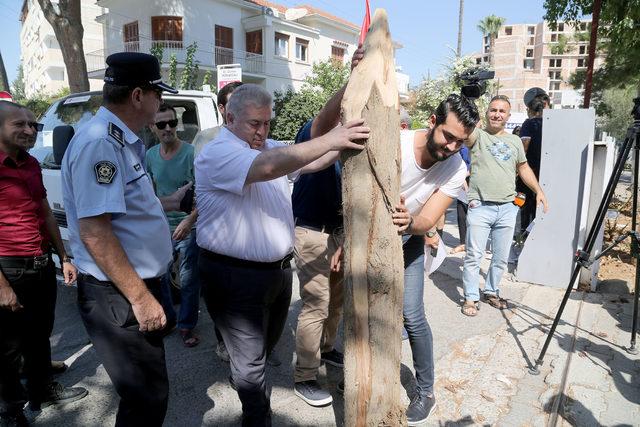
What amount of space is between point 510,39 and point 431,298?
289ft

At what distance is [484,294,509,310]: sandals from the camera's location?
14.6 ft

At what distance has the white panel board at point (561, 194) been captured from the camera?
480cm

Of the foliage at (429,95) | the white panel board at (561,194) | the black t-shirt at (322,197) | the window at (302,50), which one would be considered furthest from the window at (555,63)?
the black t-shirt at (322,197)

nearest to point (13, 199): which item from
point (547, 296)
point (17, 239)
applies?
point (17, 239)

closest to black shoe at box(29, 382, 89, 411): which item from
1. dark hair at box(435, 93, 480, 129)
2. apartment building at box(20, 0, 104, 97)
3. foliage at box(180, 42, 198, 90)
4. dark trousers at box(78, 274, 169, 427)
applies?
dark trousers at box(78, 274, 169, 427)

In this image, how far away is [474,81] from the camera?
12.0 ft

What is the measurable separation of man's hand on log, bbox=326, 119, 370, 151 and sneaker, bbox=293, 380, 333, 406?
1.82 m

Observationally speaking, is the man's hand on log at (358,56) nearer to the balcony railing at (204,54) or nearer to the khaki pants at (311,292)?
the khaki pants at (311,292)

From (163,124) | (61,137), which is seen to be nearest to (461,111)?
(163,124)

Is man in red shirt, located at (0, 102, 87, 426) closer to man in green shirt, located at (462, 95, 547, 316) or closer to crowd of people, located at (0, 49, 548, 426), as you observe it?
crowd of people, located at (0, 49, 548, 426)

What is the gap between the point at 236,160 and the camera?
6.23 ft

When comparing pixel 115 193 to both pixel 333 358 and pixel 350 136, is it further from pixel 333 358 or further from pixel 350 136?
pixel 333 358

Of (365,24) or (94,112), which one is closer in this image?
(365,24)

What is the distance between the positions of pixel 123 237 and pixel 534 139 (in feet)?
17.6
